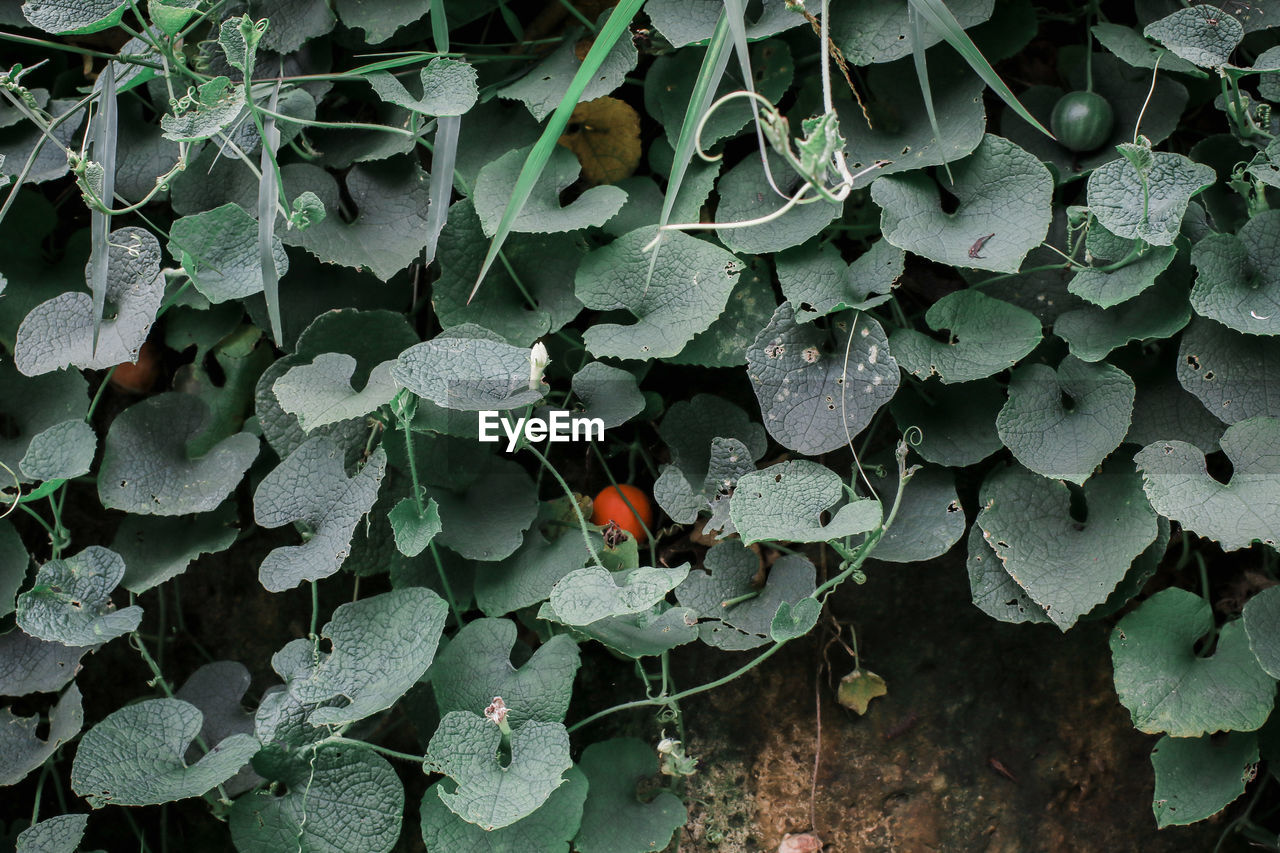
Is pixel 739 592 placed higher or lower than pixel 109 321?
lower

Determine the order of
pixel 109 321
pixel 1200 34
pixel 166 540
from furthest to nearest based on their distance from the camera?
pixel 166 540
pixel 109 321
pixel 1200 34

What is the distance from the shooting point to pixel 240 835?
127cm

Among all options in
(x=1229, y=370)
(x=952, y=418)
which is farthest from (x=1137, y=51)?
(x=952, y=418)

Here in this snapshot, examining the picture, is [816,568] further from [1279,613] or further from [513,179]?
[513,179]

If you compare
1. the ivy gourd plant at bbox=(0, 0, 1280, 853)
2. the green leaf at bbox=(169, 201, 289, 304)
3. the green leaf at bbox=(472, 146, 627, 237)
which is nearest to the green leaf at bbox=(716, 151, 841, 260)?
the ivy gourd plant at bbox=(0, 0, 1280, 853)

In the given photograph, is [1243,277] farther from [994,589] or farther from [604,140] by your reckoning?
[604,140]

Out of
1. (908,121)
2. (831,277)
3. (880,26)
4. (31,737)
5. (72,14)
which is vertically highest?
(72,14)

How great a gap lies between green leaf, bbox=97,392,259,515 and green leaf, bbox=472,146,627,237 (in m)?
0.47

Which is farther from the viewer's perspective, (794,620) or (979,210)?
(979,210)

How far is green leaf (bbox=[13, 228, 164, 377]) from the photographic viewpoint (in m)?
1.28

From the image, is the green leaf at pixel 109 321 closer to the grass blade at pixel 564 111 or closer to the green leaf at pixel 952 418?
the grass blade at pixel 564 111

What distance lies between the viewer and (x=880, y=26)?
4.41ft

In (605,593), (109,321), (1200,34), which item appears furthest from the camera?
(109,321)

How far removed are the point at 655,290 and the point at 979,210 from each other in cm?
44
